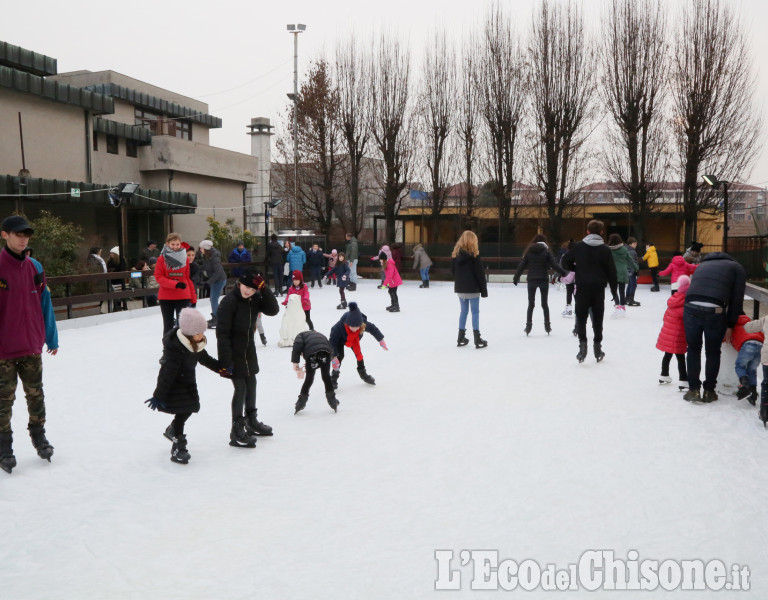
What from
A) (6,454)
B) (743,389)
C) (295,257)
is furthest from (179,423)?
(295,257)

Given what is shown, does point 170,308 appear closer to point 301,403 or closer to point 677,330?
point 301,403

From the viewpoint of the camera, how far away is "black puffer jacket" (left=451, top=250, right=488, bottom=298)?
362 inches

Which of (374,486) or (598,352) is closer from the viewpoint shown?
(374,486)

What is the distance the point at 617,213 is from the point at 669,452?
25.2 m

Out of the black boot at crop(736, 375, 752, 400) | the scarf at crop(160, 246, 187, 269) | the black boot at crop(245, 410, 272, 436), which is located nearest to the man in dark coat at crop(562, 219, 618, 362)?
the black boot at crop(736, 375, 752, 400)

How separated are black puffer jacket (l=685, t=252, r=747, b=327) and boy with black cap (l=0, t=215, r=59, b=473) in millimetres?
5113

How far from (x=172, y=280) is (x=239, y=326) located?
3821mm

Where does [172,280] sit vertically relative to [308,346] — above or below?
above

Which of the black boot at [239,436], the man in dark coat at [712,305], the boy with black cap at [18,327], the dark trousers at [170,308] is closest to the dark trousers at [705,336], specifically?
the man in dark coat at [712,305]

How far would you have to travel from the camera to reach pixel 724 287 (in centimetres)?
586

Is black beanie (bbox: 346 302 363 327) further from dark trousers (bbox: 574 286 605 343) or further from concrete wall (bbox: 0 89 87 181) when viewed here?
concrete wall (bbox: 0 89 87 181)

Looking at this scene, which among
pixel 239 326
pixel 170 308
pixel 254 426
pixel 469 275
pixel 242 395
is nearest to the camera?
pixel 239 326

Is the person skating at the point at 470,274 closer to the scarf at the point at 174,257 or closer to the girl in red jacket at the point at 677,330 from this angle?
the girl in red jacket at the point at 677,330

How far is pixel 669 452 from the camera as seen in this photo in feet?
15.8
